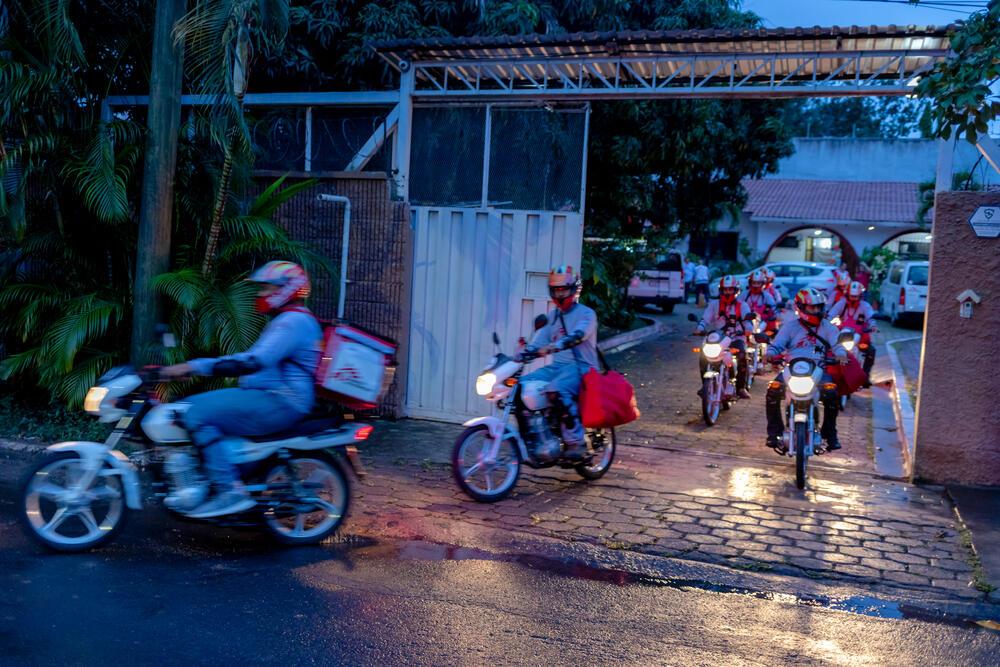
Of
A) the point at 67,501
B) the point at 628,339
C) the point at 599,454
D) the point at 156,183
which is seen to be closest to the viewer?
the point at 67,501

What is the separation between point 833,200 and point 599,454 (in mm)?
33243

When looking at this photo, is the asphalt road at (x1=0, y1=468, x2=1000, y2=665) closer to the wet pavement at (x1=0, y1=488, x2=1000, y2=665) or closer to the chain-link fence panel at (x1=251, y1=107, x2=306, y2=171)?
the wet pavement at (x1=0, y1=488, x2=1000, y2=665)

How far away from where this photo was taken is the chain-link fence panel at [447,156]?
10484 millimetres

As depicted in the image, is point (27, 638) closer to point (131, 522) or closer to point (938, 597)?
point (131, 522)

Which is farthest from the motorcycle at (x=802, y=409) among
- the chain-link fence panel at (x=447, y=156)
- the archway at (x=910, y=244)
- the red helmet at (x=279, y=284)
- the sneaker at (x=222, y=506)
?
the archway at (x=910, y=244)

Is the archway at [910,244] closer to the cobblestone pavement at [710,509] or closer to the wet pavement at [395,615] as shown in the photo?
the cobblestone pavement at [710,509]

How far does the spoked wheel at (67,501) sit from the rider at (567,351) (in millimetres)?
3156

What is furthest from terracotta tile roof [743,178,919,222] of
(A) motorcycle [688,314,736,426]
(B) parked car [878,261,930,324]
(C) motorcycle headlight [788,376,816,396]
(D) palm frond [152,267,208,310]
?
(D) palm frond [152,267,208,310]

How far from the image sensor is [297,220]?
10.7 meters

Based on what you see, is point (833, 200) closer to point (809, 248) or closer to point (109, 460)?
point (809, 248)

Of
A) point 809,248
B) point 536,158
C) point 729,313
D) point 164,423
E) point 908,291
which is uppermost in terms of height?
point 809,248

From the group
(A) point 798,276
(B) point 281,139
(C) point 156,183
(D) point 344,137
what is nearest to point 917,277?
(A) point 798,276

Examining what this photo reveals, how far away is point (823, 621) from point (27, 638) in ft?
12.9

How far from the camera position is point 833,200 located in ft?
127
